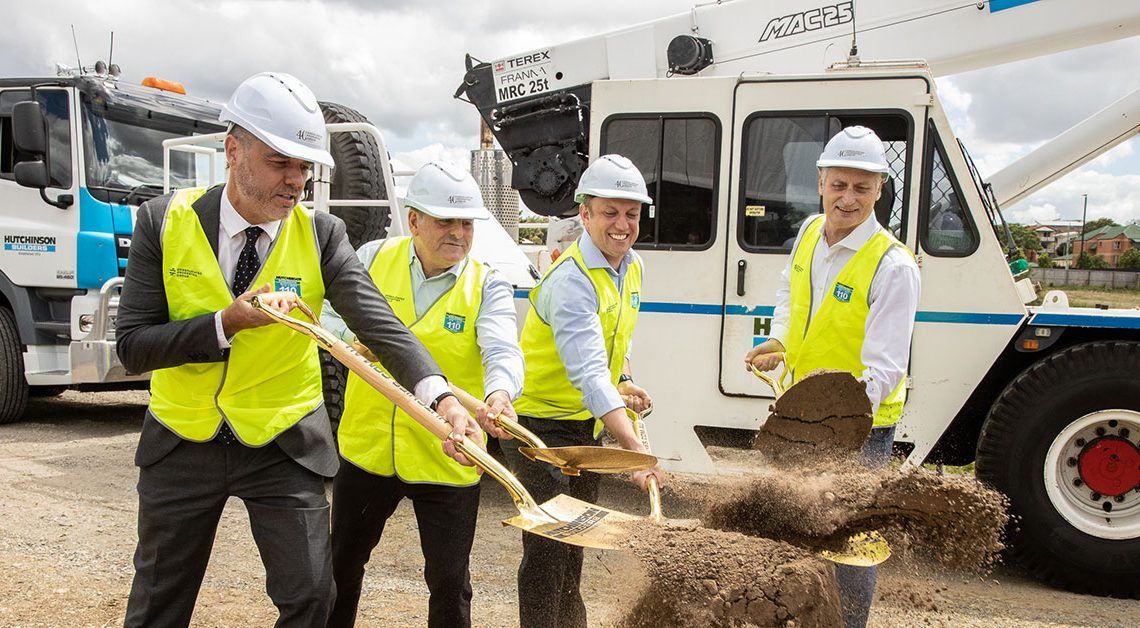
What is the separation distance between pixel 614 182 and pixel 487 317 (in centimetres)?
67

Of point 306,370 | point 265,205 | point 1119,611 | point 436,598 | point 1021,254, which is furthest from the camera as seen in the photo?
point 1021,254

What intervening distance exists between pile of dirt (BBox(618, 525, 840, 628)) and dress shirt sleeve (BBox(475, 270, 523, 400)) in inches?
25.7

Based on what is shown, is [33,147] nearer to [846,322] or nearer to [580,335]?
[580,335]

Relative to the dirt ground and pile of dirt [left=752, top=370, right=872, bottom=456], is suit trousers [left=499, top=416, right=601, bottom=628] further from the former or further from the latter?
pile of dirt [left=752, top=370, right=872, bottom=456]

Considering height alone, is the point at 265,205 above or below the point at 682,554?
above

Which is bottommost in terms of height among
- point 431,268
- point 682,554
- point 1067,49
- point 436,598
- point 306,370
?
point 436,598

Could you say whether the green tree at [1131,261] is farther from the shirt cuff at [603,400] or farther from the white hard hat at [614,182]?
the shirt cuff at [603,400]

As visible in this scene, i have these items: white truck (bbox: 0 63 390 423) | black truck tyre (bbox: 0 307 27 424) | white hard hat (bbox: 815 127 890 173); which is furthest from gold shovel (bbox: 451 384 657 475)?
black truck tyre (bbox: 0 307 27 424)

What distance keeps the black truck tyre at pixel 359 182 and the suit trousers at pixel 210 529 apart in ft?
14.1

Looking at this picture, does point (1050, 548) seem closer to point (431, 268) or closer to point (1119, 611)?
point (1119, 611)

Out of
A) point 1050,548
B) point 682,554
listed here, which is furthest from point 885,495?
point 1050,548

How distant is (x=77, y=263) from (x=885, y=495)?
23.5 feet

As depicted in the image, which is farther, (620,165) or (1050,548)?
(1050,548)

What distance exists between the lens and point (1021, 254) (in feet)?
A: 18.1
